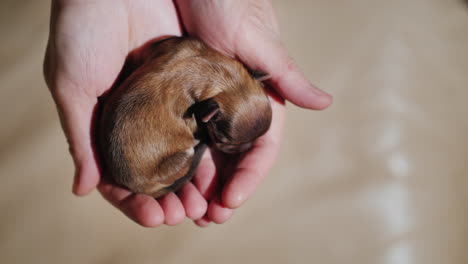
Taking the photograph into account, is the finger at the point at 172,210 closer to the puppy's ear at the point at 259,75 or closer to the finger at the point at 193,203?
the finger at the point at 193,203

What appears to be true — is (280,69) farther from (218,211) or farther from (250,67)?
(218,211)

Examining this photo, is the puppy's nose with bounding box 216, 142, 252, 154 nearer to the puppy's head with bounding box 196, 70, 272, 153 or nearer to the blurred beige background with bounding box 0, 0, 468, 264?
the puppy's head with bounding box 196, 70, 272, 153

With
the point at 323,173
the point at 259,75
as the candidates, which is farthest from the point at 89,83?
the point at 323,173

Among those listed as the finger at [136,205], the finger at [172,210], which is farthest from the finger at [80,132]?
the finger at [172,210]

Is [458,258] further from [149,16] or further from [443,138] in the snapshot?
[149,16]

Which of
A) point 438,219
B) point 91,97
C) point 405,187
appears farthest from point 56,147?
point 438,219

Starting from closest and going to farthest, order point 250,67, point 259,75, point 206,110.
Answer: point 206,110 < point 259,75 < point 250,67

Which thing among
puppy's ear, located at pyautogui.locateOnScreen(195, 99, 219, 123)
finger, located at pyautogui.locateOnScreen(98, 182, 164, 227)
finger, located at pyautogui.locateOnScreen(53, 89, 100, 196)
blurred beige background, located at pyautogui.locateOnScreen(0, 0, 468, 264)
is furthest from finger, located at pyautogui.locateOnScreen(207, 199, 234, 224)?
blurred beige background, located at pyautogui.locateOnScreen(0, 0, 468, 264)
